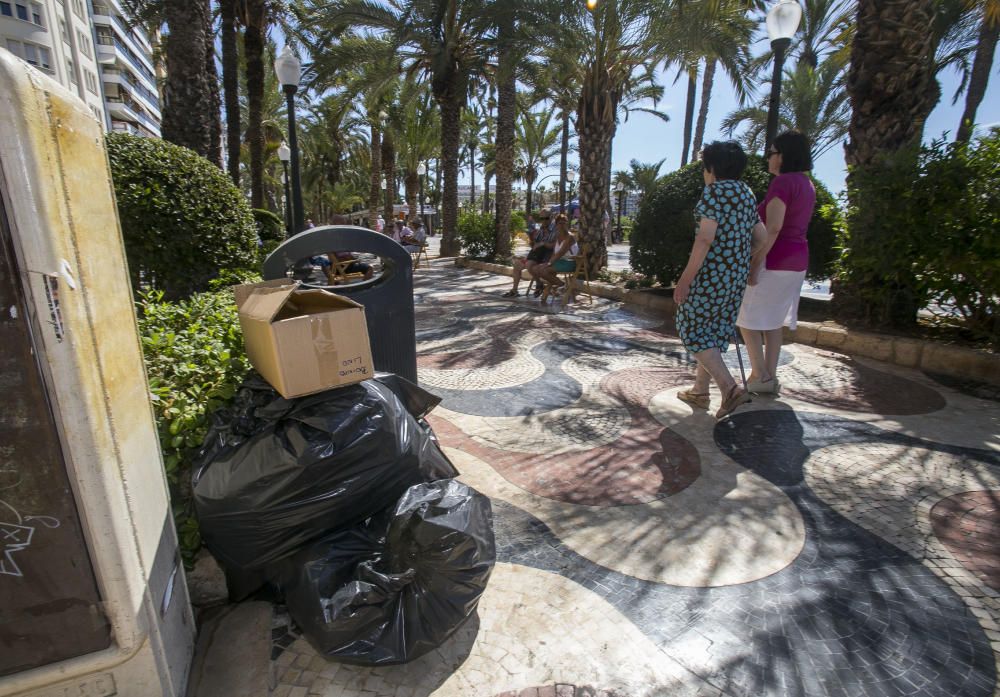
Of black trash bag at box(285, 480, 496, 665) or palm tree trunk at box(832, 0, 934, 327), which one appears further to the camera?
palm tree trunk at box(832, 0, 934, 327)

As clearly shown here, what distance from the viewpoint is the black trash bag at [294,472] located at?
1.80 meters

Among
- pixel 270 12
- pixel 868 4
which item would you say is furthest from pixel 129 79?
pixel 868 4

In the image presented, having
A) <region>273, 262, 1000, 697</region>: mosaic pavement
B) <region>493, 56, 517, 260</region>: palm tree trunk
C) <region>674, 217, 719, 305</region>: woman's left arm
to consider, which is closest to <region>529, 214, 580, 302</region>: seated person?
<region>273, 262, 1000, 697</region>: mosaic pavement

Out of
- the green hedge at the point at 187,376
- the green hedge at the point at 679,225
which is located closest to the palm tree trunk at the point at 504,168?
the green hedge at the point at 679,225

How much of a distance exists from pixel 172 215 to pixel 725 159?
3831mm

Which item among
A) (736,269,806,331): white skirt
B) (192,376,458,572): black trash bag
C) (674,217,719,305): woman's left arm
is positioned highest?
(674,217,719,305): woman's left arm

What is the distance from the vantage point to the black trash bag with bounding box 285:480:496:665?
1.67 meters

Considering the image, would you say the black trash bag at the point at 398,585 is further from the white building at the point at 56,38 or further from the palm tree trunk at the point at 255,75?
the white building at the point at 56,38

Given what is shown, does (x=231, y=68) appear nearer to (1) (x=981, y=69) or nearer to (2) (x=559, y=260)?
(2) (x=559, y=260)

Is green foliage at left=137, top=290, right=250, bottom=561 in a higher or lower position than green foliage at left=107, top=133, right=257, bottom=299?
lower

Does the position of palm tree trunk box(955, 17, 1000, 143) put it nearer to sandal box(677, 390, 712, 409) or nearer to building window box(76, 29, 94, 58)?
sandal box(677, 390, 712, 409)

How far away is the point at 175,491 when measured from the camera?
207 centimetres

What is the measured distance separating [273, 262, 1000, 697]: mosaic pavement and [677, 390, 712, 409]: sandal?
102 mm

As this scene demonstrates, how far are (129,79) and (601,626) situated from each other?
274ft
